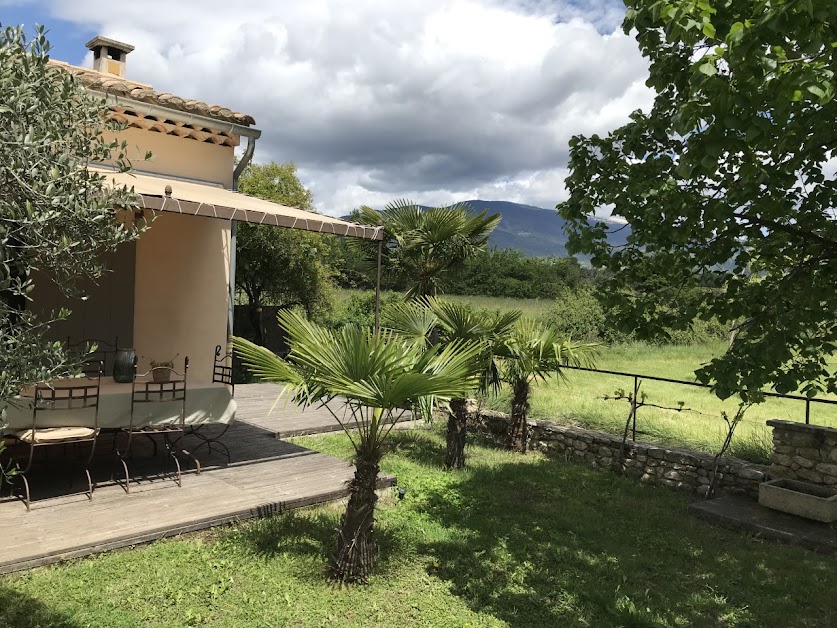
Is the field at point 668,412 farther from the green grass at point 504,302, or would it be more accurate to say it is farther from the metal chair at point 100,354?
the green grass at point 504,302

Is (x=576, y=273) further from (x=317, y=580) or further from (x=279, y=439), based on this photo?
(x=317, y=580)

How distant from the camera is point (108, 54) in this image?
12.0m

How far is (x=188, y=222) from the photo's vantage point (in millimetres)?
11055

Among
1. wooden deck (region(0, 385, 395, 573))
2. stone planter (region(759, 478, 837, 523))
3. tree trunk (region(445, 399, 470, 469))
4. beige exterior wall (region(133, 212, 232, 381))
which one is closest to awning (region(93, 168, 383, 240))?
beige exterior wall (region(133, 212, 232, 381))

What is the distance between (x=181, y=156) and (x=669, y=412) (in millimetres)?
10031

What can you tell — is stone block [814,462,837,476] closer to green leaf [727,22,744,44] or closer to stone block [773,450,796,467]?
stone block [773,450,796,467]

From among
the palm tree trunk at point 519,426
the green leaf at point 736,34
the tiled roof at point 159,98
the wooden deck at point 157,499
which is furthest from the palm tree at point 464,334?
the green leaf at point 736,34

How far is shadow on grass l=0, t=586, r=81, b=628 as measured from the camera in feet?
14.3

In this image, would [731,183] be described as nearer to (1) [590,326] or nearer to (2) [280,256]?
(2) [280,256]

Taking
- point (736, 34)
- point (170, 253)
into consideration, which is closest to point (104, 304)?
point (170, 253)

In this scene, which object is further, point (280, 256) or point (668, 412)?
point (280, 256)

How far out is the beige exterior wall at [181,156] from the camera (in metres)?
9.71

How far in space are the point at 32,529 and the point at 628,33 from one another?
7205 millimetres

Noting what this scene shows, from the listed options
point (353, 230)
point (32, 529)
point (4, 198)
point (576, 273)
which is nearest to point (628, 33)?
point (353, 230)
